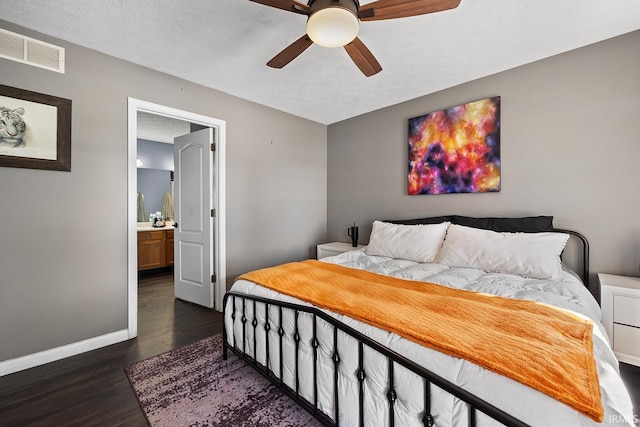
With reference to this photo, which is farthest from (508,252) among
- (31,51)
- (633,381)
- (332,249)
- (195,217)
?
(31,51)

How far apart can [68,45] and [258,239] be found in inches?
100.0

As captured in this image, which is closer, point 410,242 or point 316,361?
point 316,361

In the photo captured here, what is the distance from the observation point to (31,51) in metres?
2.09

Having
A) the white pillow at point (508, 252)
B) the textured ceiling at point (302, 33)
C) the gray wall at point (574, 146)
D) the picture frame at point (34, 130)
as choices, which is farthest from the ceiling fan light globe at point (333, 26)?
the picture frame at point (34, 130)

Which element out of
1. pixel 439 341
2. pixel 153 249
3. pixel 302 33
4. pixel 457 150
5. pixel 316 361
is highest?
pixel 302 33

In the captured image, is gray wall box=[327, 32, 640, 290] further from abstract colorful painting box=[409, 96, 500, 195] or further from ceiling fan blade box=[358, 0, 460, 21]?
ceiling fan blade box=[358, 0, 460, 21]

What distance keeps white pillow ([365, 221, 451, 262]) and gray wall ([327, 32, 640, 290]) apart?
58 centimetres

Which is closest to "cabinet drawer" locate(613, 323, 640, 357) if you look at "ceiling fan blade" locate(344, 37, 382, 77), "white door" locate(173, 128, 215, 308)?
"ceiling fan blade" locate(344, 37, 382, 77)

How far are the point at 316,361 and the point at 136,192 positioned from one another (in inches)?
95.8

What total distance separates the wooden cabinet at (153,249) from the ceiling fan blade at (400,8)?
188 inches

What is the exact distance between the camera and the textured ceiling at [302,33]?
190 cm

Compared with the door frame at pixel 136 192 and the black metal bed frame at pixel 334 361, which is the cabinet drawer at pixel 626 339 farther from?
the door frame at pixel 136 192

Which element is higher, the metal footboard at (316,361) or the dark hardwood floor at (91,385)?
the metal footboard at (316,361)

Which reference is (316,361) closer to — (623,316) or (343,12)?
(343,12)
